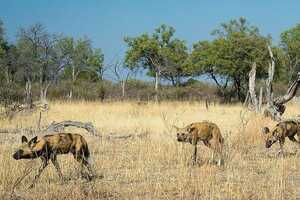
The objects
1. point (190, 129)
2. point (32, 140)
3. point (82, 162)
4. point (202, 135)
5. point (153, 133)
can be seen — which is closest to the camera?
point (32, 140)

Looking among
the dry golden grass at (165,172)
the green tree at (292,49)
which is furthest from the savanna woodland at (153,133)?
the green tree at (292,49)

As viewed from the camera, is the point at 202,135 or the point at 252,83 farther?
the point at 252,83

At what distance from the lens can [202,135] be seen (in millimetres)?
9508

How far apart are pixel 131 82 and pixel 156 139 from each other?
35.9 meters

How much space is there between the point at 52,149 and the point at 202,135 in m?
2.99

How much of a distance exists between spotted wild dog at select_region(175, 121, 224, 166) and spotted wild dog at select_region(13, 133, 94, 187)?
2009 millimetres

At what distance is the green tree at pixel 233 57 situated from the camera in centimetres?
3676

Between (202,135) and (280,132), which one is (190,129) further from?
(280,132)

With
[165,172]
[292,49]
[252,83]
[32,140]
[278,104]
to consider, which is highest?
[292,49]

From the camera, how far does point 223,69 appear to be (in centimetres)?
3881

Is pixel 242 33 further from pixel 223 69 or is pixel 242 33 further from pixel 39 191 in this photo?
pixel 39 191

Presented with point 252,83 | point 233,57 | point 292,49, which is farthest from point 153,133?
point 292,49

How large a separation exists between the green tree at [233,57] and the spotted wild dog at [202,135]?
82.5ft

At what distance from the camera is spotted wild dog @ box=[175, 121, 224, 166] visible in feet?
30.6
